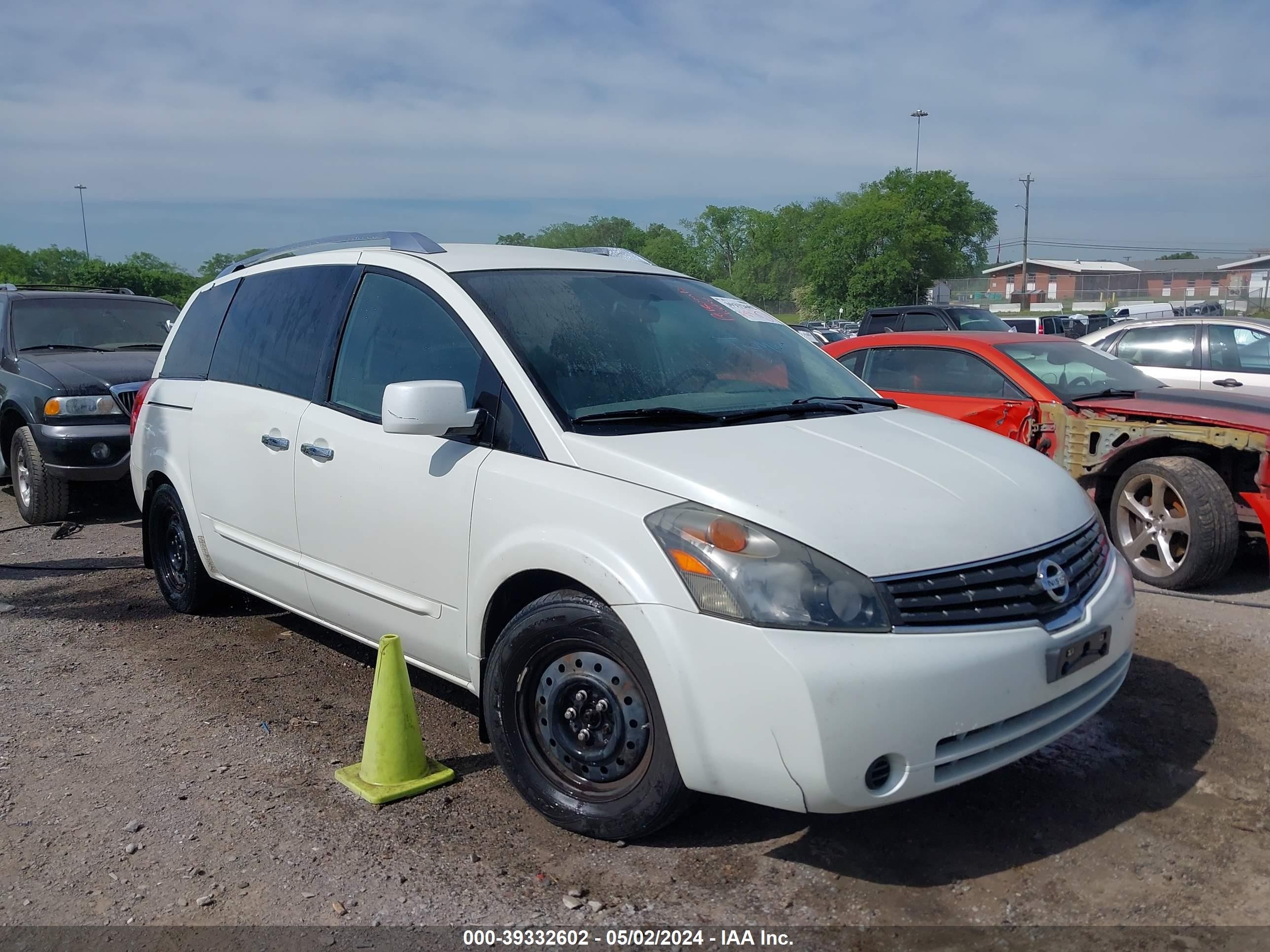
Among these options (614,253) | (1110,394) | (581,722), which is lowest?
(581,722)

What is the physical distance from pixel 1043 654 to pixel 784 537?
0.81 meters

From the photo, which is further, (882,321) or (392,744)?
(882,321)

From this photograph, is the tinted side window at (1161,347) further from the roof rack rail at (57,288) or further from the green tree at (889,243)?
the green tree at (889,243)

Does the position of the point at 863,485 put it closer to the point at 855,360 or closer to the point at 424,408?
the point at 424,408

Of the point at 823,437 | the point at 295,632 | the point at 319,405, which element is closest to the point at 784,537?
the point at 823,437

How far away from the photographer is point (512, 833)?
3.31m

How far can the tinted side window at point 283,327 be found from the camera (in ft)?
14.3

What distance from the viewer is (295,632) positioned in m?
5.41

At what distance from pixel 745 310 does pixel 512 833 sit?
2435mm

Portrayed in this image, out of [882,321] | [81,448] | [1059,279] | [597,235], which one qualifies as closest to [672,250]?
[597,235]

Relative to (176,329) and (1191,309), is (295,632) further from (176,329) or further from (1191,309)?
(1191,309)

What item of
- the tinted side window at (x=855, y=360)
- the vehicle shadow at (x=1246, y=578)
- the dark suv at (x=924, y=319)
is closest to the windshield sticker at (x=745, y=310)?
the vehicle shadow at (x=1246, y=578)

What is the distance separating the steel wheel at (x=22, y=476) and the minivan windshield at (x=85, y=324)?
100cm

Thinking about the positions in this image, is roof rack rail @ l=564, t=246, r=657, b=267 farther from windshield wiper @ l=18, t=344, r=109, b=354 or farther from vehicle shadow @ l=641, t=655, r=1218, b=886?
windshield wiper @ l=18, t=344, r=109, b=354
